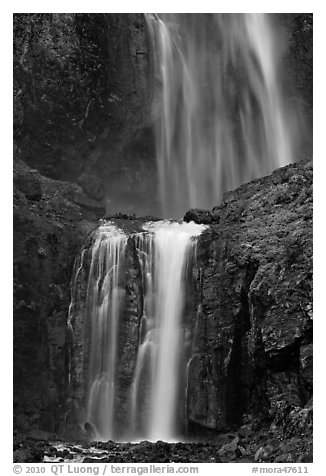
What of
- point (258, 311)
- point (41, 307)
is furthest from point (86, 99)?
point (258, 311)

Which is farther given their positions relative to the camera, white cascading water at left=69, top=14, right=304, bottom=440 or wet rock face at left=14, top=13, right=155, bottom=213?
white cascading water at left=69, top=14, right=304, bottom=440

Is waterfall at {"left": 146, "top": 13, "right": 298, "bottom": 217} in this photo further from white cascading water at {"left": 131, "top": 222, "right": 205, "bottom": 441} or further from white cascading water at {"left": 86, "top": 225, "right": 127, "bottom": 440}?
white cascading water at {"left": 86, "top": 225, "right": 127, "bottom": 440}

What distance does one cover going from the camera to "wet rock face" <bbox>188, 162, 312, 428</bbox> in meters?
21.6

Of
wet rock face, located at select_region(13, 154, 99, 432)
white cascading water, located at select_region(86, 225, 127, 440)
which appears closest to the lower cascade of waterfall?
white cascading water, located at select_region(86, 225, 127, 440)

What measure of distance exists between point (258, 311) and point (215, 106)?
64.0 feet

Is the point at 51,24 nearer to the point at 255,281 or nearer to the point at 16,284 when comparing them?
the point at 16,284

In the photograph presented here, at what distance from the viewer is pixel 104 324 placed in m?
25.7

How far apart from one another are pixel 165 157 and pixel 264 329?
695 inches

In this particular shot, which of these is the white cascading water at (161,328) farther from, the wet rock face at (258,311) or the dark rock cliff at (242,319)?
the wet rock face at (258,311)

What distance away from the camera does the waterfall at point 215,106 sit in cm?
3803

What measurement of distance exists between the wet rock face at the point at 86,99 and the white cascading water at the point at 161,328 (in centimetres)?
848

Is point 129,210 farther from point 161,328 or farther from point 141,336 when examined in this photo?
point 161,328

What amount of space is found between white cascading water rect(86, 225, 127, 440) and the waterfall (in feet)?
39.0

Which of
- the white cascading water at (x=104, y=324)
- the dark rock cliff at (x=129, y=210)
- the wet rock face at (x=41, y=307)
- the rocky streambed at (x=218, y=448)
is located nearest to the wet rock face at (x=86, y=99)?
the dark rock cliff at (x=129, y=210)
